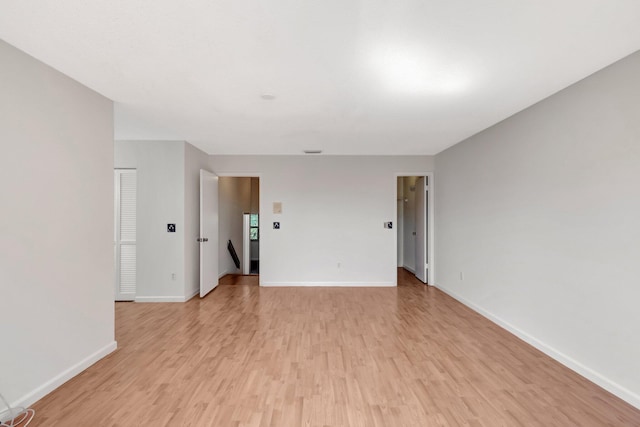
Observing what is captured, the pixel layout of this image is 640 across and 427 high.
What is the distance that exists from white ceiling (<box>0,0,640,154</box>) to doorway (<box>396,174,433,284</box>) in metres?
2.66

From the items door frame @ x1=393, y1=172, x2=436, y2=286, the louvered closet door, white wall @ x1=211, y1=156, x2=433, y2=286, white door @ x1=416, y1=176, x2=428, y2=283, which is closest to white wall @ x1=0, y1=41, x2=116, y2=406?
the louvered closet door

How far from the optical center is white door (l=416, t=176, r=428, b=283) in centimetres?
593

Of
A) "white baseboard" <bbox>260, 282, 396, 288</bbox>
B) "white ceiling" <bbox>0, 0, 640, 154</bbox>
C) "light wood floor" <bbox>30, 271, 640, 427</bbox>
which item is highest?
"white ceiling" <bbox>0, 0, 640, 154</bbox>

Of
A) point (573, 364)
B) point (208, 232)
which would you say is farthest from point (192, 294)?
point (573, 364)

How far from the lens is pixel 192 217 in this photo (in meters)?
5.00

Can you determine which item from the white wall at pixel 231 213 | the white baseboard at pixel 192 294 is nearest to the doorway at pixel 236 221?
the white wall at pixel 231 213

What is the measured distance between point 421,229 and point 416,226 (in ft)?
1.53

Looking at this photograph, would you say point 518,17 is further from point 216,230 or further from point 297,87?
point 216,230

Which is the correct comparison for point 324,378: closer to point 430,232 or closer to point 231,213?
point 430,232

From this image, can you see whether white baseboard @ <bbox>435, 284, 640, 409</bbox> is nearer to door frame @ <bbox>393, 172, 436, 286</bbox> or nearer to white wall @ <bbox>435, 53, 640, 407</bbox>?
white wall @ <bbox>435, 53, 640, 407</bbox>

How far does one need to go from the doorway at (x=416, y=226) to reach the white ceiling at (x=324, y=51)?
2.66 metres

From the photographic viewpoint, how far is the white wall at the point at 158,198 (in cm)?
469

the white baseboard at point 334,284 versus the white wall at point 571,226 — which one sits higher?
the white wall at point 571,226

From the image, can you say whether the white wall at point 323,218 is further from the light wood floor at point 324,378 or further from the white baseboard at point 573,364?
the white baseboard at point 573,364
